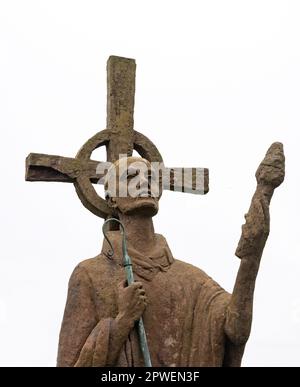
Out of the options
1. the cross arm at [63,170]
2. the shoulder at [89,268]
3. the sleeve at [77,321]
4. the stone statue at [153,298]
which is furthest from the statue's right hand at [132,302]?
the cross arm at [63,170]

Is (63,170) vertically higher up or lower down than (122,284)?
higher up

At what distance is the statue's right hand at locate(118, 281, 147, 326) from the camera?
29.8 ft

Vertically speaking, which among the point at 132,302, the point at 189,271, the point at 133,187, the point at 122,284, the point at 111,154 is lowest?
the point at 132,302

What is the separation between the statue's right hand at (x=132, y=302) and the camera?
9070 millimetres

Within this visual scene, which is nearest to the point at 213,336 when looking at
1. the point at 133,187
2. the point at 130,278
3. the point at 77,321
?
the point at 130,278

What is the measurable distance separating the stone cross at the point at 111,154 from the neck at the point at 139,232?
0.56m

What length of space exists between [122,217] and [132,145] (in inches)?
44.2

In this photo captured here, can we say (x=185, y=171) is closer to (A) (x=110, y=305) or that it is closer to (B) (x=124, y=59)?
(B) (x=124, y=59)

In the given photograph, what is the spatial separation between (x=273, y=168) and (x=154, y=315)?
1.74m

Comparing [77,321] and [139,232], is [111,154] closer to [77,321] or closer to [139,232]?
[139,232]

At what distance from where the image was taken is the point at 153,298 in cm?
936

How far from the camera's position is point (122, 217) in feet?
32.1

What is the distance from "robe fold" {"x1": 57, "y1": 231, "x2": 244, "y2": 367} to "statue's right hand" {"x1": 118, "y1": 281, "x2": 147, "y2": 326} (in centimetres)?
13

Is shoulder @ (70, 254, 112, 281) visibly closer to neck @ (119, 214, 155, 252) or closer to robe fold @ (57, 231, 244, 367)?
robe fold @ (57, 231, 244, 367)
